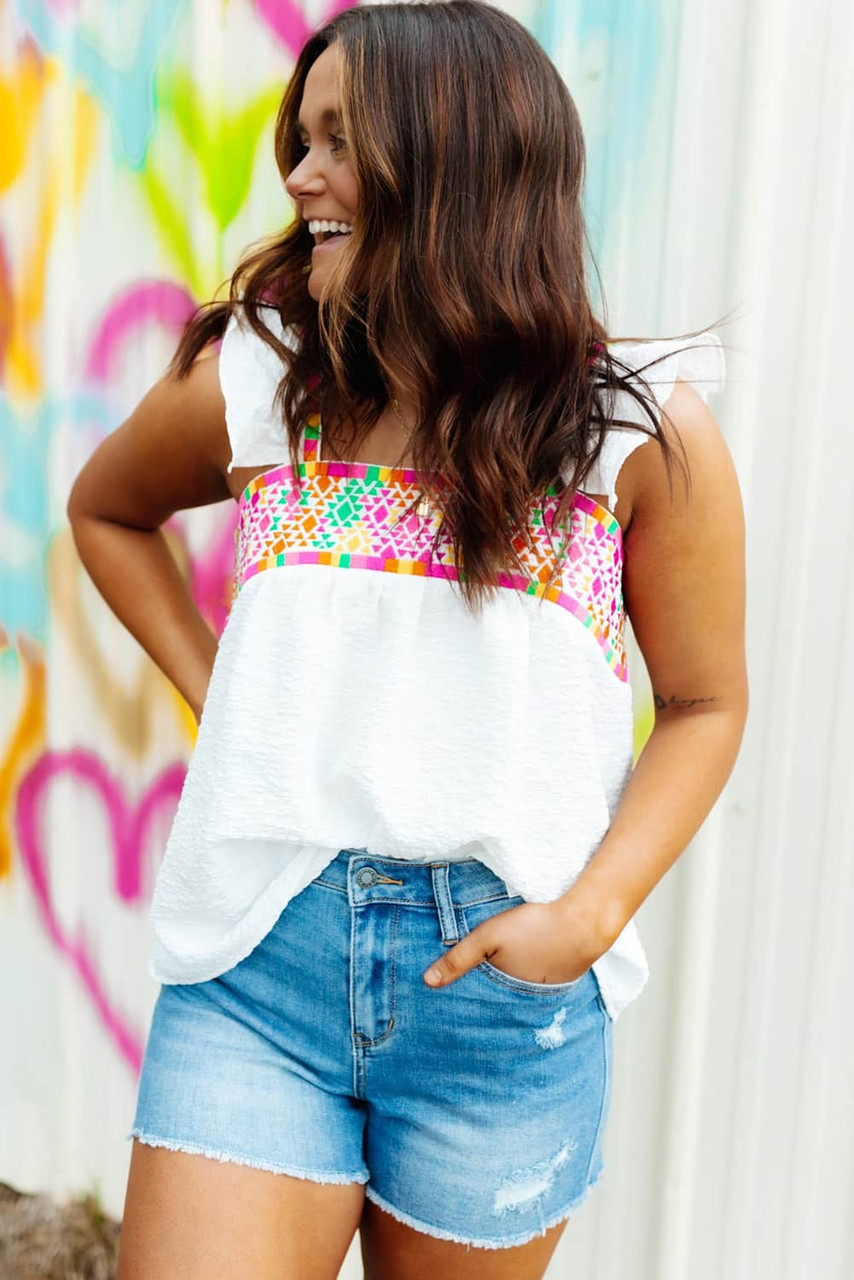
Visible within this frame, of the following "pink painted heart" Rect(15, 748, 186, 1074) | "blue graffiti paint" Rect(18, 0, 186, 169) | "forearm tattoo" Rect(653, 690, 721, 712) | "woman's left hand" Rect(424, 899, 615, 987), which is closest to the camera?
"woman's left hand" Rect(424, 899, 615, 987)

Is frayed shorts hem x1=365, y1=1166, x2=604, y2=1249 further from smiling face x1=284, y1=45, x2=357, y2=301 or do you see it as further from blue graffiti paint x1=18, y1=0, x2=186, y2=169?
blue graffiti paint x1=18, y1=0, x2=186, y2=169

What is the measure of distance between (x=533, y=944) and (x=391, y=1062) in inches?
7.5

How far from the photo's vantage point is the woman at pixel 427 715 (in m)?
1.18

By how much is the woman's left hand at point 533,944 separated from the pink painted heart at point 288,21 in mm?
1457

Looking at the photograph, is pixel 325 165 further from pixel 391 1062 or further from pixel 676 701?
pixel 391 1062

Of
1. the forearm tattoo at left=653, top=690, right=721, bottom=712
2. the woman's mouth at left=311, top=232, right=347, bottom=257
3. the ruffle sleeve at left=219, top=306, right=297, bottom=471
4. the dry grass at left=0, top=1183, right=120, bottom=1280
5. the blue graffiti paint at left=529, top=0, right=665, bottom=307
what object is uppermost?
the blue graffiti paint at left=529, top=0, right=665, bottom=307

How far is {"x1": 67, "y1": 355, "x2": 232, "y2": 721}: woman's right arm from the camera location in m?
1.52

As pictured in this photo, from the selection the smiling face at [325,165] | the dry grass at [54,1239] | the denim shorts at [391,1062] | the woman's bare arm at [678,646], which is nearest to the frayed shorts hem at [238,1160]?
the denim shorts at [391,1062]

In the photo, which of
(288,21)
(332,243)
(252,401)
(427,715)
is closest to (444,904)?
(427,715)

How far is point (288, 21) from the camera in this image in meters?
1.91

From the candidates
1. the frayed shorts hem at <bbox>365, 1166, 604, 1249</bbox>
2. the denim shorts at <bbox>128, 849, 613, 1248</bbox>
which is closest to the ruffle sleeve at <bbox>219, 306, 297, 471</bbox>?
the denim shorts at <bbox>128, 849, 613, 1248</bbox>

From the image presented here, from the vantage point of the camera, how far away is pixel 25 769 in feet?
7.43

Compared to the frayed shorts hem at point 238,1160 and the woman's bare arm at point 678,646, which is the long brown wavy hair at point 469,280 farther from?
the frayed shorts hem at point 238,1160

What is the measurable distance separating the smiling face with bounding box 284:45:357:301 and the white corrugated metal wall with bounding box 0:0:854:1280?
0.58 m
